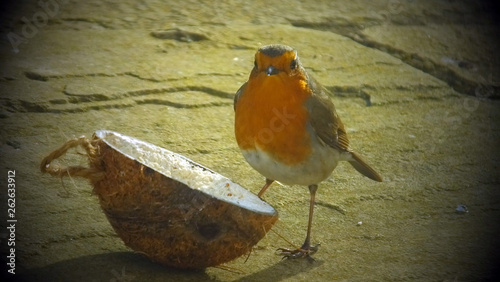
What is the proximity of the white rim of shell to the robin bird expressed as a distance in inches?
10.8

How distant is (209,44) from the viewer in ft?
23.3

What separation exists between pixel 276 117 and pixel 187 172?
0.56m

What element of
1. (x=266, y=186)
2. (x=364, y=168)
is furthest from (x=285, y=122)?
(x=364, y=168)

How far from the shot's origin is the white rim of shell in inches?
151

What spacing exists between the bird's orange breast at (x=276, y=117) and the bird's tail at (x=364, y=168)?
71 centimetres

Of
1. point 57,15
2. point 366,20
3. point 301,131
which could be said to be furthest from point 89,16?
point 301,131

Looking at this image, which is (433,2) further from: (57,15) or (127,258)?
(127,258)

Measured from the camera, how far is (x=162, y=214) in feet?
11.4

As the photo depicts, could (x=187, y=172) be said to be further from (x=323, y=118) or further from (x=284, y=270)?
(x=323, y=118)

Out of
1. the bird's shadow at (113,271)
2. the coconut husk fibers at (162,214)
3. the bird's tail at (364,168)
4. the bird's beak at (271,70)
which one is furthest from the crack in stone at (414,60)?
the coconut husk fibers at (162,214)

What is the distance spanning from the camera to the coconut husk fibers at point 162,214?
11.2ft

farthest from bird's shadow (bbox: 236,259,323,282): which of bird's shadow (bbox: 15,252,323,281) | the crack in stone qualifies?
the crack in stone

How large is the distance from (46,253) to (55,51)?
3.09 metres

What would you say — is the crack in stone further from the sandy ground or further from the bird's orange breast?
the bird's orange breast
